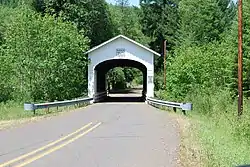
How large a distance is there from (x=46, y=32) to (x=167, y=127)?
979 inches

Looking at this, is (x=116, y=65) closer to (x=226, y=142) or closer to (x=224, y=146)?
(x=226, y=142)

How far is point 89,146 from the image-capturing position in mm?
11867

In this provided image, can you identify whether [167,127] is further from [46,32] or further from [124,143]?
[46,32]

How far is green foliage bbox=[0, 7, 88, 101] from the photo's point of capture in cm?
3941

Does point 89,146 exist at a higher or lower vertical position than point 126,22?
lower

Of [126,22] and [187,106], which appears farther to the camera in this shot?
[126,22]

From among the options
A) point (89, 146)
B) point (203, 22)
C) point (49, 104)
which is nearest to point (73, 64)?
point (49, 104)

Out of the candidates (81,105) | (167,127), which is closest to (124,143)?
(167,127)

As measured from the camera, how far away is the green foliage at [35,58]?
39406mm

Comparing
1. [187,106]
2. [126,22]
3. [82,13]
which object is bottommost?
[187,106]

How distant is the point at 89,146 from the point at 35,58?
28.7 m

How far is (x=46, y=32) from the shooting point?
1594 inches

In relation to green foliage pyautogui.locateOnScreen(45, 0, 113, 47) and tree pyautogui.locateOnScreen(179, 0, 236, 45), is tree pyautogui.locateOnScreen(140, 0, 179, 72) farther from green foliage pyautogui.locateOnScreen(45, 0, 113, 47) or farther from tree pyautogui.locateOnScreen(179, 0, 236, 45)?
green foliage pyautogui.locateOnScreen(45, 0, 113, 47)

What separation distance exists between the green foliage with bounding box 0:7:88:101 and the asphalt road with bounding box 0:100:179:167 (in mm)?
22500
